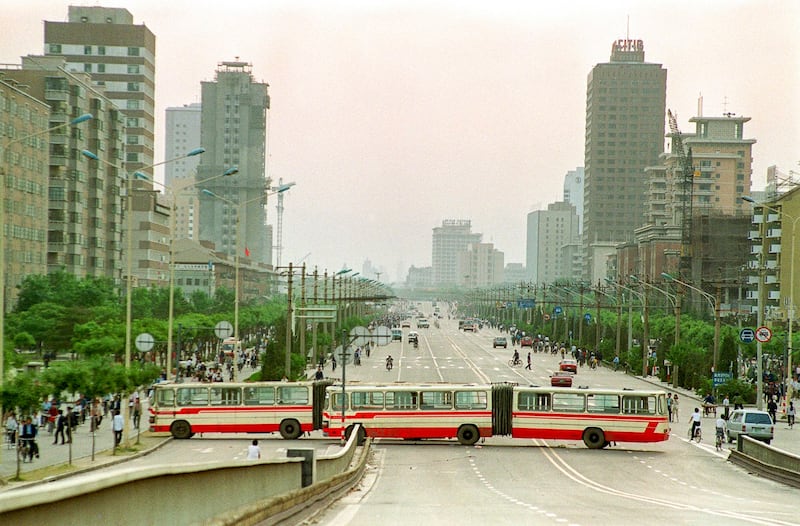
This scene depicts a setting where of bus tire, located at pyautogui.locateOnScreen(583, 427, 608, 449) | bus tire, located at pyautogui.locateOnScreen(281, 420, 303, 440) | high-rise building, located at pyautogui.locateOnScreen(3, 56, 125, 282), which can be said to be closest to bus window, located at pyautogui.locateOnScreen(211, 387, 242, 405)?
bus tire, located at pyautogui.locateOnScreen(281, 420, 303, 440)

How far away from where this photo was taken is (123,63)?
15025 centimetres

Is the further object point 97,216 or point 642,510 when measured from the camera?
point 97,216

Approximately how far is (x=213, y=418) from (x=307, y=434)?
13.5 ft

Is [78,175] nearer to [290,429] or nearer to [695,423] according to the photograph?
[290,429]

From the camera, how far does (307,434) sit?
47.7 meters

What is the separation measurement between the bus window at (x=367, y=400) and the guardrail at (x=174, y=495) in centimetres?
2012

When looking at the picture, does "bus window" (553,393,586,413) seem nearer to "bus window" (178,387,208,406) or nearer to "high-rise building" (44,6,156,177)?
"bus window" (178,387,208,406)

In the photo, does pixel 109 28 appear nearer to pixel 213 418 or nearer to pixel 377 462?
pixel 213 418

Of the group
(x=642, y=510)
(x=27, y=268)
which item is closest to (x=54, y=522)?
(x=642, y=510)

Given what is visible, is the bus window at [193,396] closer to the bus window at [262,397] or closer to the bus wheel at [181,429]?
the bus wheel at [181,429]

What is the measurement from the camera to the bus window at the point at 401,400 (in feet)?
144

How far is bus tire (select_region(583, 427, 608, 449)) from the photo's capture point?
43.5 meters

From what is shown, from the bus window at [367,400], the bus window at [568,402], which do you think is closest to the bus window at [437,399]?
the bus window at [367,400]

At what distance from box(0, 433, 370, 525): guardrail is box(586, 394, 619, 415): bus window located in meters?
21.3
